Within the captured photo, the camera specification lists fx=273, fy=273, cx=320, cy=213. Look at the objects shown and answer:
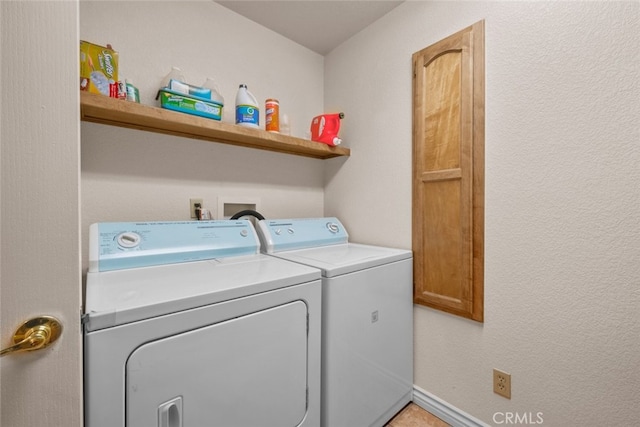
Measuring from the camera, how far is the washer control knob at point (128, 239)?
1137 mm

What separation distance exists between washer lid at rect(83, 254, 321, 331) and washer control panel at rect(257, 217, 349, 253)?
29 centimetres

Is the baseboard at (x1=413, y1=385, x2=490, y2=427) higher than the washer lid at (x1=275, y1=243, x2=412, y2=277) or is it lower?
lower

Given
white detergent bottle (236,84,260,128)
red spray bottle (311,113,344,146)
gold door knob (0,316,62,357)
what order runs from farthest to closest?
red spray bottle (311,113,344,146) → white detergent bottle (236,84,260,128) → gold door knob (0,316,62,357)

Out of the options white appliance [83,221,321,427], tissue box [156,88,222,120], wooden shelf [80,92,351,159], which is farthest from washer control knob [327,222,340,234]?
tissue box [156,88,222,120]

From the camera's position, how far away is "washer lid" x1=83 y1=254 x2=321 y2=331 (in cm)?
71

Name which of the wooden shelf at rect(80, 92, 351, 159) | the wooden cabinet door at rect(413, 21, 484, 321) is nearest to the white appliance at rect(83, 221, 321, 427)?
the wooden shelf at rect(80, 92, 351, 159)

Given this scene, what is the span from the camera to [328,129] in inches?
74.8

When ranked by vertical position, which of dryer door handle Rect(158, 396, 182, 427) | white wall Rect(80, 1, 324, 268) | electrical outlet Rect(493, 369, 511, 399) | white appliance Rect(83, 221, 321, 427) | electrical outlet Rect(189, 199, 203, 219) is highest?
white wall Rect(80, 1, 324, 268)

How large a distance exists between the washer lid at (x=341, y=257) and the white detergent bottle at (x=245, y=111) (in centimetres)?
77

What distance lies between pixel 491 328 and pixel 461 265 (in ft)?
1.05

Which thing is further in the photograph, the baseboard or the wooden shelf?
the baseboard

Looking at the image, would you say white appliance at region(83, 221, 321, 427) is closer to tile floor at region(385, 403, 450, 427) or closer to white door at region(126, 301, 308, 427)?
white door at region(126, 301, 308, 427)

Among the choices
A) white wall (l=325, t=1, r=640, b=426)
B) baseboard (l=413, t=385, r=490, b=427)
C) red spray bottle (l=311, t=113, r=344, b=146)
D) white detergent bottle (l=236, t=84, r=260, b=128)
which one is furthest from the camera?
red spray bottle (l=311, t=113, r=344, b=146)

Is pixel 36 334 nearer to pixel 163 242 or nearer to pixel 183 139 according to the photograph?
pixel 163 242
